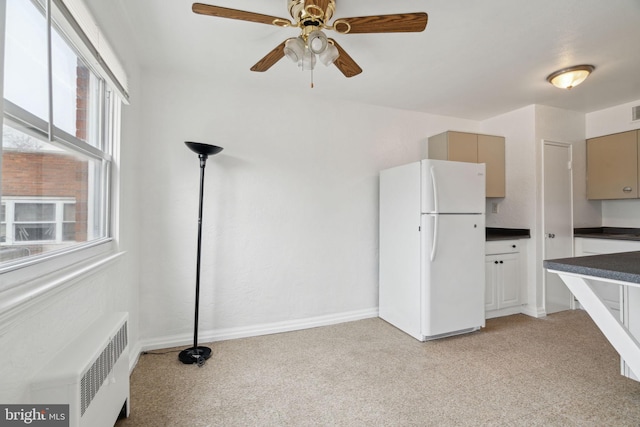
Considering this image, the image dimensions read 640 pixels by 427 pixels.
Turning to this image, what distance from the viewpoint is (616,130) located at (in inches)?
139

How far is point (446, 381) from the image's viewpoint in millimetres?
2076

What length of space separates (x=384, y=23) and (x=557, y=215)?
332cm

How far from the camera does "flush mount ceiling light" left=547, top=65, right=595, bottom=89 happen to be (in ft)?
8.30

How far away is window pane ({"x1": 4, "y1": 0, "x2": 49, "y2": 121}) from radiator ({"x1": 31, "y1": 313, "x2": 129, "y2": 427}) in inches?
37.4

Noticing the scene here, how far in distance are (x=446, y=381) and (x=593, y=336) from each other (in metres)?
1.82

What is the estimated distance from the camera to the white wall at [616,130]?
3.46 m

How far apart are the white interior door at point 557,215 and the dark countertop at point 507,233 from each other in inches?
8.0

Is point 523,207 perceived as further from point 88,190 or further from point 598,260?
point 88,190

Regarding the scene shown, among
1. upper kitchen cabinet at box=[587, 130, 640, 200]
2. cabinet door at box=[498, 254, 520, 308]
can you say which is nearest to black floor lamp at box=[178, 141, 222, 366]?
cabinet door at box=[498, 254, 520, 308]

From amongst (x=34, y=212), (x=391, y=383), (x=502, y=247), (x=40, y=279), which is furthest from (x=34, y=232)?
(x=502, y=247)

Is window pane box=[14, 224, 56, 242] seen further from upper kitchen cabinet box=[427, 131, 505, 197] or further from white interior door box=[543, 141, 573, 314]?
white interior door box=[543, 141, 573, 314]

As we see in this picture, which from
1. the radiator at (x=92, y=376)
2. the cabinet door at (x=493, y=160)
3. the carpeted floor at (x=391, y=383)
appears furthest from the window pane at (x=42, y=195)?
the cabinet door at (x=493, y=160)

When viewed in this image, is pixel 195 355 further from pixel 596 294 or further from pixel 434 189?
pixel 596 294

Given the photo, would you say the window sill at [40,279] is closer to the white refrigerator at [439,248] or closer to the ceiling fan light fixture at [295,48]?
the ceiling fan light fixture at [295,48]
